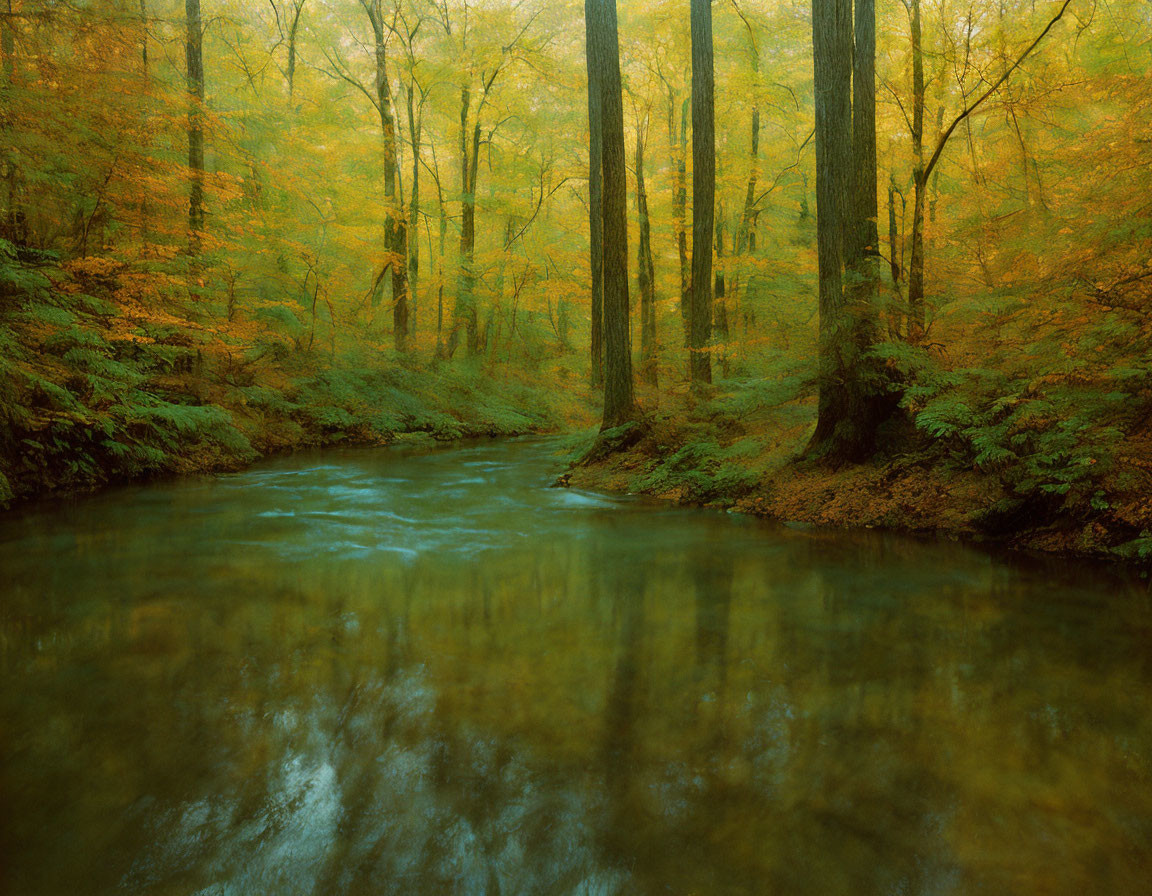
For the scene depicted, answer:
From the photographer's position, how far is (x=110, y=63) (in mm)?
9859

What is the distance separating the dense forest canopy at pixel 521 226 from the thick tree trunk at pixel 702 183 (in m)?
0.13

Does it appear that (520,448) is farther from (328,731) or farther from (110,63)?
(328,731)

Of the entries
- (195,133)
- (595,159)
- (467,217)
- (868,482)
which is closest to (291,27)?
(467,217)

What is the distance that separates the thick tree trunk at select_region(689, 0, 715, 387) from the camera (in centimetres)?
1100

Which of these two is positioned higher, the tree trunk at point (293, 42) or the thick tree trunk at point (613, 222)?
the tree trunk at point (293, 42)

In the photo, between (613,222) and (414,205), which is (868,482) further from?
(414,205)

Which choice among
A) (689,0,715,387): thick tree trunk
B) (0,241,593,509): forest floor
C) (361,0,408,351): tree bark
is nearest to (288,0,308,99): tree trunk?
(361,0,408,351): tree bark

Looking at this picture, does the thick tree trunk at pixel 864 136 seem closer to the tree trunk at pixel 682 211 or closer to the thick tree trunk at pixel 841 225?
the thick tree trunk at pixel 841 225

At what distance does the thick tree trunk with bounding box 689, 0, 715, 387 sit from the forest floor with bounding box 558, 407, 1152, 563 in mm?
1732

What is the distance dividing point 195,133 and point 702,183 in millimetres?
9545

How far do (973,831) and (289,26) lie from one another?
25603 mm

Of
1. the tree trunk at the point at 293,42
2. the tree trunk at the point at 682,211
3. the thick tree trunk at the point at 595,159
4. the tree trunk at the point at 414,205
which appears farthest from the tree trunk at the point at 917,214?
the tree trunk at the point at 293,42

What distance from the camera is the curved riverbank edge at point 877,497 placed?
5531 millimetres

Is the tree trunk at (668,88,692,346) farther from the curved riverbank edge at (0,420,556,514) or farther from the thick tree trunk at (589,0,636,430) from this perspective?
Answer: the thick tree trunk at (589,0,636,430)
